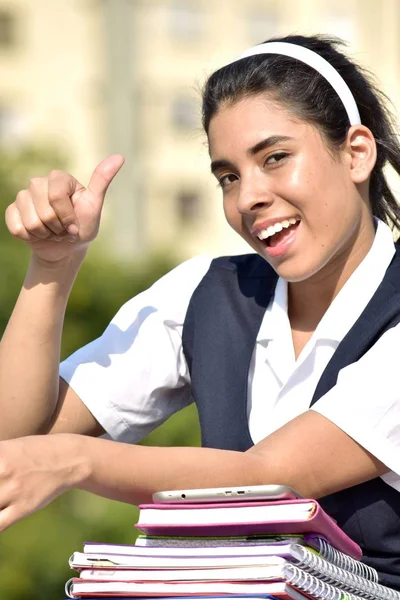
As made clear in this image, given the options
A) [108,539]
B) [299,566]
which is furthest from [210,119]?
[108,539]

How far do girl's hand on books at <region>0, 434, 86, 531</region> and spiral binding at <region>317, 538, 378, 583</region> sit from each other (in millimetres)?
420

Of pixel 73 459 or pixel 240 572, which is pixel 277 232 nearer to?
pixel 73 459

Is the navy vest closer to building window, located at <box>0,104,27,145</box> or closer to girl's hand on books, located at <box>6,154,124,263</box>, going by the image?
girl's hand on books, located at <box>6,154,124,263</box>

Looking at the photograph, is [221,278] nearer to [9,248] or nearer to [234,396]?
[234,396]

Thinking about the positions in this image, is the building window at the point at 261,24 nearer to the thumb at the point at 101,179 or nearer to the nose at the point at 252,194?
the nose at the point at 252,194

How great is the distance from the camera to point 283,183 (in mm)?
2838

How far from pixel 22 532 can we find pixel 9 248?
6.50ft

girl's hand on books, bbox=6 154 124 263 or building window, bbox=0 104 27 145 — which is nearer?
girl's hand on books, bbox=6 154 124 263

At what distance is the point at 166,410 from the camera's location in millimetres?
3133

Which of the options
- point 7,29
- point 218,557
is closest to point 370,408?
point 218,557

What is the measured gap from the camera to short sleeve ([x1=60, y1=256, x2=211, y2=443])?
3014mm

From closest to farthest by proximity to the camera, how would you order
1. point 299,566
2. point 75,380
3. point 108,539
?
1. point 299,566
2. point 75,380
3. point 108,539

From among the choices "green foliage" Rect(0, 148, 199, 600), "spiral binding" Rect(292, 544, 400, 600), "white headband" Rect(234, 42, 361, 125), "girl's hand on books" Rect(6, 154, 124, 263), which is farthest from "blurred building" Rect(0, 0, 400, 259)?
"spiral binding" Rect(292, 544, 400, 600)

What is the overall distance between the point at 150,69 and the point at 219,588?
29928 millimetres
